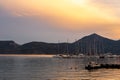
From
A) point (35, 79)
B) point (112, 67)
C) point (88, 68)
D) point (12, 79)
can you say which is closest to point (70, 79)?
point (35, 79)

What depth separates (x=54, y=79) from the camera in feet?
342

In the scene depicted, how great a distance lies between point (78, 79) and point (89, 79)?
3.71 metres

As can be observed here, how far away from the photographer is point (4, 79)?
106 meters

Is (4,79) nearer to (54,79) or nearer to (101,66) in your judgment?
(54,79)

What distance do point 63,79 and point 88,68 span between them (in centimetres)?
4599

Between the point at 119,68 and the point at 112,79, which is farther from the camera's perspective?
the point at 119,68

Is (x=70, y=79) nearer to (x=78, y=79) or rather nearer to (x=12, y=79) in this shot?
(x=78, y=79)

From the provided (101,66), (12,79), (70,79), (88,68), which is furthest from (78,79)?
(101,66)

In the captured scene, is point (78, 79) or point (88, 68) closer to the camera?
point (78, 79)

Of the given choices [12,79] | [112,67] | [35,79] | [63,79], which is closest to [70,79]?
[63,79]

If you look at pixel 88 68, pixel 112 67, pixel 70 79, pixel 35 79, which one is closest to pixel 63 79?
pixel 70 79

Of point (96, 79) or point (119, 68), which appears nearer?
point (96, 79)

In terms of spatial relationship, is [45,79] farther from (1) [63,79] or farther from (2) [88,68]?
(2) [88,68]

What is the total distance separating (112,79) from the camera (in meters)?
104
